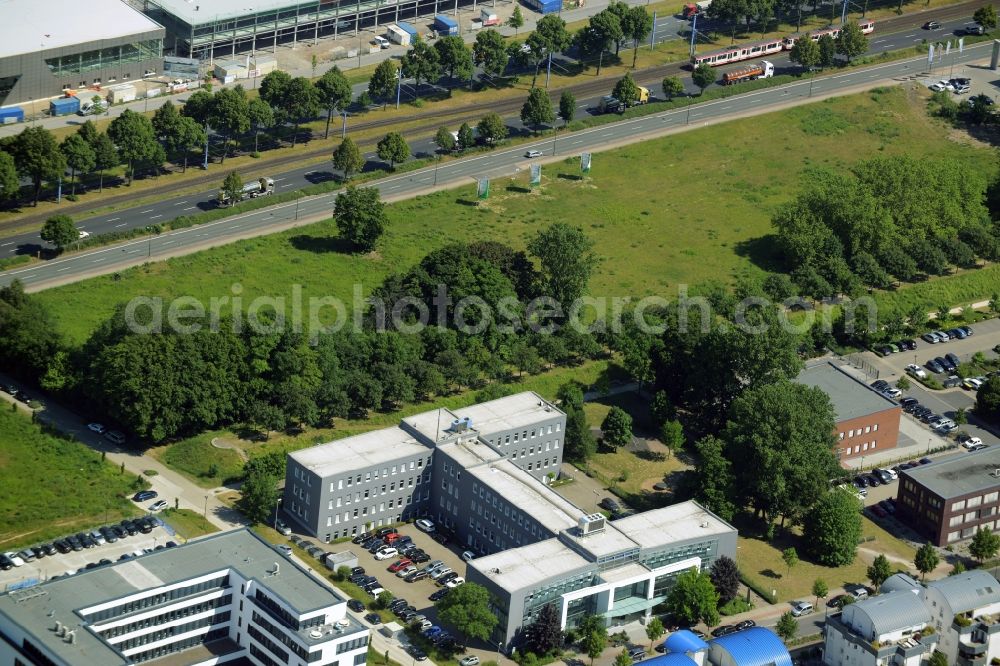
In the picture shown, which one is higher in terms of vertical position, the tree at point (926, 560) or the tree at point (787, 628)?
the tree at point (926, 560)

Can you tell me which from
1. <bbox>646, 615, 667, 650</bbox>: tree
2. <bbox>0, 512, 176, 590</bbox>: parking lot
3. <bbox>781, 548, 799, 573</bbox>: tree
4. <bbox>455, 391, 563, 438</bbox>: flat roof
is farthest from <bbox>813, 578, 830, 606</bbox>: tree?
<bbox>0, 512, 176, 590</bbox>: parking lot

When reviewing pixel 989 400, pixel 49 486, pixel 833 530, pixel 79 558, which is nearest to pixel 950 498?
pixel 833 530

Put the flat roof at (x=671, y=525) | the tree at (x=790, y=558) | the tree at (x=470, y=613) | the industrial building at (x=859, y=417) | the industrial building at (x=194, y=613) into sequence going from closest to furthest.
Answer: the industrial building at (x=194, y=613), the tree at (x=470, y=613), the flat roof at (x=671, y=525), the tree at (x=790, y=558), the industrial building at (x=859, y=417)

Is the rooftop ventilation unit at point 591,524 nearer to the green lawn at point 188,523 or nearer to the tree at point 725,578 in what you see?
the tree at point 725,578

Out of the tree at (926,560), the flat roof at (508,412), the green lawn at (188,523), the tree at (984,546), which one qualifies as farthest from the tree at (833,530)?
the green lawn at (188,523)

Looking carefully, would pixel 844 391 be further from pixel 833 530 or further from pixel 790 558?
pixel 790 558

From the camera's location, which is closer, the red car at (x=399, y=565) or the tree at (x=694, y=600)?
the tree at (x=694, y=600)

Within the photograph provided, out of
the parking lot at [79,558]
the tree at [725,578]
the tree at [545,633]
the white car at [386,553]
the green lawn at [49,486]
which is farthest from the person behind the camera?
the white car at [386,553]
